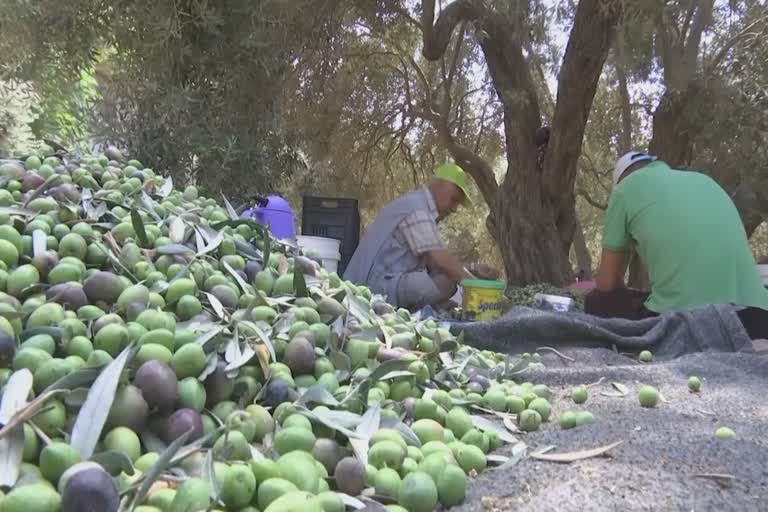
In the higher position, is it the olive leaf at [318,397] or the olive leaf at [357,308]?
the olive leaf at [357,308]

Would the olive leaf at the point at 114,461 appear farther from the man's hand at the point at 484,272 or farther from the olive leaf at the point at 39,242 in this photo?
the man's hand at the point at 484,272

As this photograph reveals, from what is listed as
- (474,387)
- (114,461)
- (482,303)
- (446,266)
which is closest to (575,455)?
(474,387)

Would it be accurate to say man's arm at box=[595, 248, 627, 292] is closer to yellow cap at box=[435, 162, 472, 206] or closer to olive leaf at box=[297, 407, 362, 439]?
yellow cap at box=[435, 162, 472, 206]

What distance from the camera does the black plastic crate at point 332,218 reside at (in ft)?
17.2

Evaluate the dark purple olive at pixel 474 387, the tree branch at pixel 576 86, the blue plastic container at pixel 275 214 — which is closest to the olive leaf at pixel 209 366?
the dark purple olive at pixel 474 387

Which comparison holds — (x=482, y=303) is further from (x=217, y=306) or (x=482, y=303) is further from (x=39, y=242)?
(x=39, y=242)

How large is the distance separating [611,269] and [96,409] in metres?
2.93

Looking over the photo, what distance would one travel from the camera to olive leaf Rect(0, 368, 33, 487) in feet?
2.44

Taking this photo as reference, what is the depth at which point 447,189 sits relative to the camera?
4328 millimetres

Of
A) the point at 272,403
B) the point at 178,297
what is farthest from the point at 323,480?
the point at 178,297

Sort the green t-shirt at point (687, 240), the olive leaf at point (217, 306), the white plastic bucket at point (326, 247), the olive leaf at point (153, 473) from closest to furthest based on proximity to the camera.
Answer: the olive leaf at point (153, 473) < the olive leaf at point (217, 306) < the green t-shirt at point (687, 240) < the white plastic bucket at point (326, 247)

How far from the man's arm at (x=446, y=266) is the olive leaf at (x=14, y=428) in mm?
3129

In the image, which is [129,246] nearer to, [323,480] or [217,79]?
[323,480]

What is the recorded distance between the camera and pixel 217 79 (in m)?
3.50
